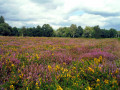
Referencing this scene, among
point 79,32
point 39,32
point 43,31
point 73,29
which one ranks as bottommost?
point 39,32

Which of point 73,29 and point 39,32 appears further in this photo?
point 73,29

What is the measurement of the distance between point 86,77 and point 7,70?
313 cm

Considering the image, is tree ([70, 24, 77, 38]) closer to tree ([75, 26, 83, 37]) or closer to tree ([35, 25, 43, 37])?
tree ([75, 26, 83, 37])

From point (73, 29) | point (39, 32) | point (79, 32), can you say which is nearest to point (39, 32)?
point (39, 32)

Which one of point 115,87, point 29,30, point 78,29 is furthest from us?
point 78,29

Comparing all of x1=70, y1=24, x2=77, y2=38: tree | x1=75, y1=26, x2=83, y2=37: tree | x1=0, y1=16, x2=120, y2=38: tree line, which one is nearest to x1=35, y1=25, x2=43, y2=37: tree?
x1=0, y1=16, x2=120, y2=38: tree line

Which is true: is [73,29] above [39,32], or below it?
above

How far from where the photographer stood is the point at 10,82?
2729 millimetres

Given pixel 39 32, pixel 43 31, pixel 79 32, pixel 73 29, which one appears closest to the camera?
pixel 39 32

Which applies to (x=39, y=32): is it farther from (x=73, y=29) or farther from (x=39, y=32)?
(x=73, y=29)

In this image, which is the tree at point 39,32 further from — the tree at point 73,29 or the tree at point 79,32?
the tree at point 79,32

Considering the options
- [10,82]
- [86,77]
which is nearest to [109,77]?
[86,77]

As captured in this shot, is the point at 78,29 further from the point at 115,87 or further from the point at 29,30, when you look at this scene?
the point at 115,87

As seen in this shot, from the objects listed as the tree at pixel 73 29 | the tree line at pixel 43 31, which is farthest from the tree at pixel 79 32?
the tree at pixel 73 29
